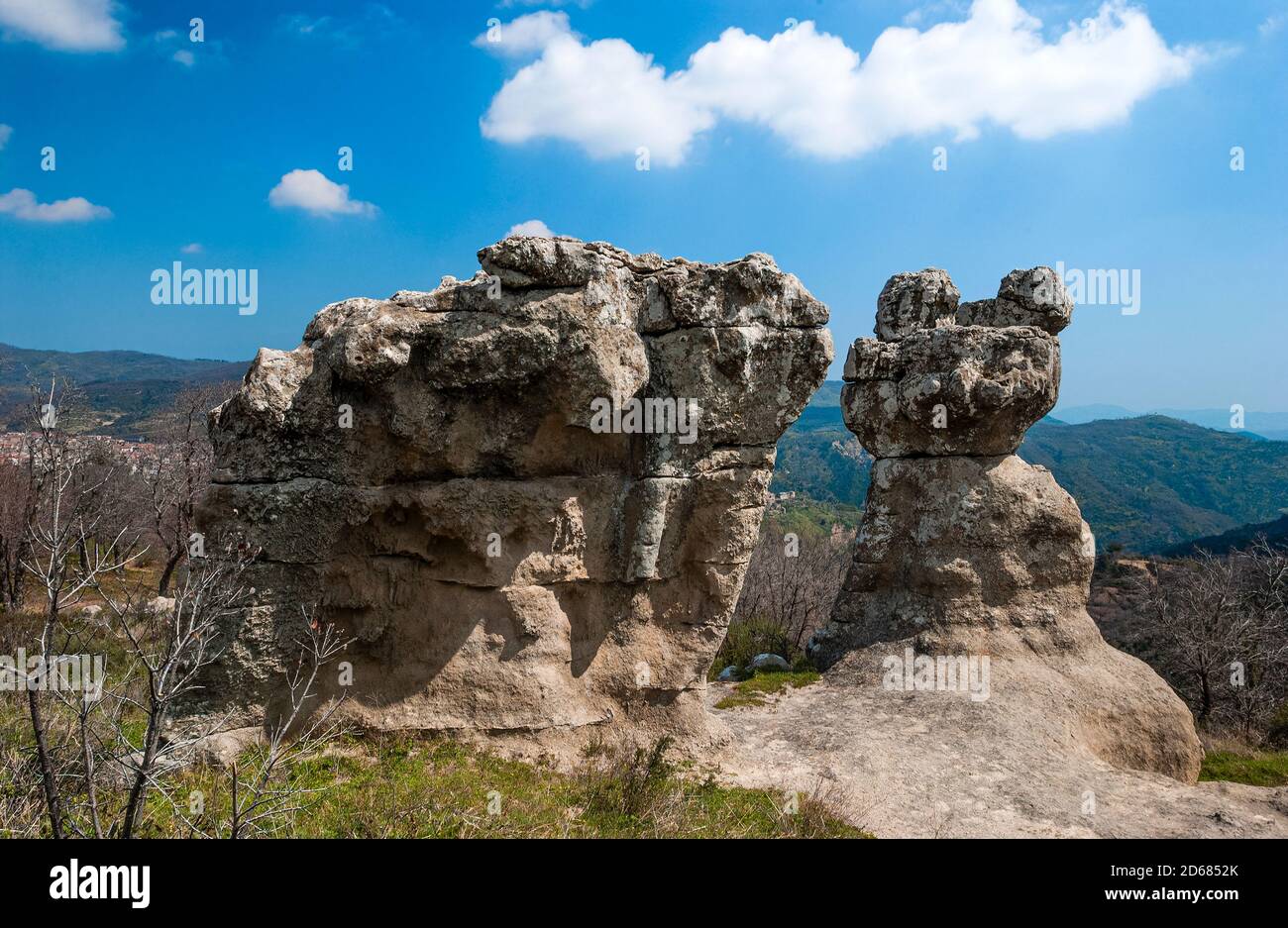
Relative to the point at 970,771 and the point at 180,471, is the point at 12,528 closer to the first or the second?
the point at 180,471

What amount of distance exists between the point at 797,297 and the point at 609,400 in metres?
2.82

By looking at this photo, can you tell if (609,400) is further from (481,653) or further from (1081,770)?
(1081,770)

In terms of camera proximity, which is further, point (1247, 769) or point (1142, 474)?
point (1142, 474)

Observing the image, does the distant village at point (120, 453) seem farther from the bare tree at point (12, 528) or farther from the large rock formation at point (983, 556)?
the large rock formation at point (983, 556)

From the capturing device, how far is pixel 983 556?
14695 mm

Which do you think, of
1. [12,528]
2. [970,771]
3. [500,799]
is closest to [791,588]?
Answer: [970,771]

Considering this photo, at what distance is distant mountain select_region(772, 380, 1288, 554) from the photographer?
92.9 meters

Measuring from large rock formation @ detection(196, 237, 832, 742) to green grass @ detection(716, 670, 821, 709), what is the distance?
3542 mm

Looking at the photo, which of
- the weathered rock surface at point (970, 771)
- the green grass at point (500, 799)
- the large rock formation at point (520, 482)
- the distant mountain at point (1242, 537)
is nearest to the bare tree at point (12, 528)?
the large rock formation at point (520, 482)

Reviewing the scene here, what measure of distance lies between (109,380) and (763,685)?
9432 cm

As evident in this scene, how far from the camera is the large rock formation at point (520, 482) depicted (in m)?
8.76

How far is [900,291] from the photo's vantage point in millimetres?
→ 16484

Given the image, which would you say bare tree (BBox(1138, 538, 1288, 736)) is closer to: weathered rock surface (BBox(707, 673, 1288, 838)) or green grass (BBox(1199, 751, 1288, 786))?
green grass (BBox(1199, 751, 1288, 786))

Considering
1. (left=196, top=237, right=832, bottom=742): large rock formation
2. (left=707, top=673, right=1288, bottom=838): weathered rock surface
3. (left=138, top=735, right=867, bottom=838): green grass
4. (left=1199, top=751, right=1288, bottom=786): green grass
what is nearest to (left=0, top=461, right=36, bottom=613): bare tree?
(left=196, top=237, right=832, bottom=742): large rock formation
